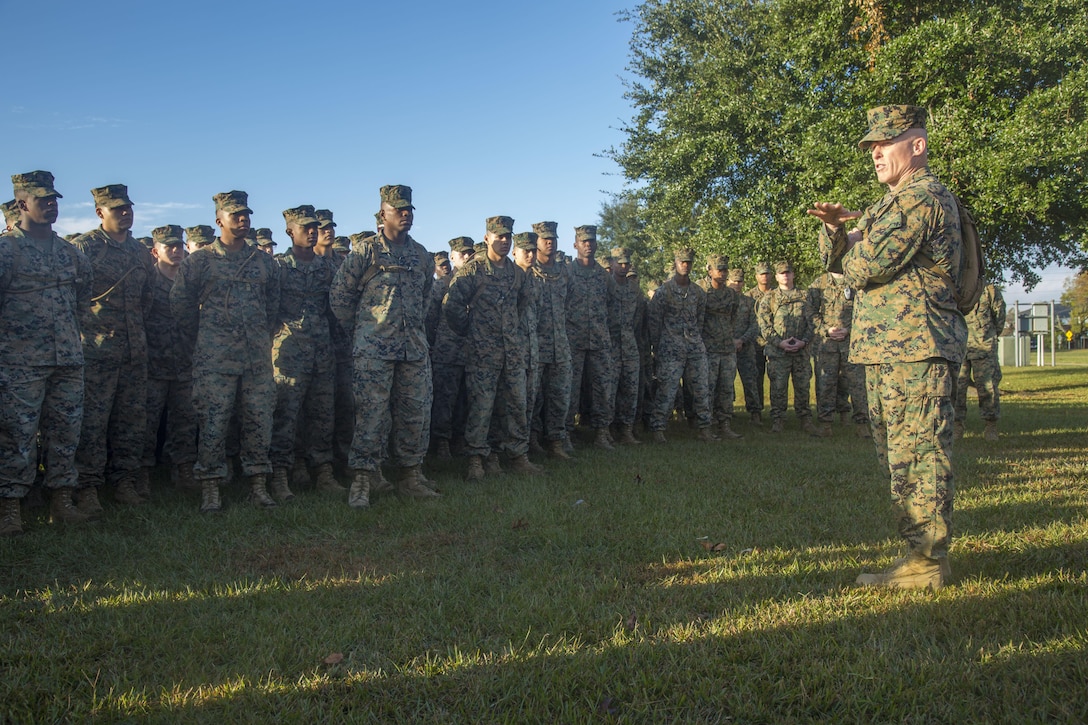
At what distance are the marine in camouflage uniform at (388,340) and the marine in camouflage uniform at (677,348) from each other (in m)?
4.22

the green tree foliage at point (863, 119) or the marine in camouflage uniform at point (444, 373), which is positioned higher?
the green tree foliage at point (863, 119)

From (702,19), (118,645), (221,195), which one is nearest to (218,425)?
(221,195)

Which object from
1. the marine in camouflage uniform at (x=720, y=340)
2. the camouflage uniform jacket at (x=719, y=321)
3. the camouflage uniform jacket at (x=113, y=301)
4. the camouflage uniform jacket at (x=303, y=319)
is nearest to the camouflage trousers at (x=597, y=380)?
the marine in camouflage uniform at (x=720, y=340)

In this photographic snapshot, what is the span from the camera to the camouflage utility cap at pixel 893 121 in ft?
13.5

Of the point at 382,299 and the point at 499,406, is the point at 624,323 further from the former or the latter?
the point at 382,299

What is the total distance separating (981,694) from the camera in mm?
2922

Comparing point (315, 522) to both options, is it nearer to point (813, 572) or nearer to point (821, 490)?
point (813, 572)

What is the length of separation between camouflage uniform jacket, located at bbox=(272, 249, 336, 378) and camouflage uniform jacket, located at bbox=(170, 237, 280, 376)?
0.50 meters

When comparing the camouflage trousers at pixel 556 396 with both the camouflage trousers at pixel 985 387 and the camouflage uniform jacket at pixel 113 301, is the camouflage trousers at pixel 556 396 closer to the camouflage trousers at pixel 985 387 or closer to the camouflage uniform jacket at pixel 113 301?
the camouflage uniform jacket at pixel 113 301

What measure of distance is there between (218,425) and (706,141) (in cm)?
1509

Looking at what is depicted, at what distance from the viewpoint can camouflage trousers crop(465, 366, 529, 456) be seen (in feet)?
24.5

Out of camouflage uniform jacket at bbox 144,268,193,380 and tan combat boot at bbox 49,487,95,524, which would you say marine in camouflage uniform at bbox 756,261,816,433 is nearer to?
camouflage uniform jacket at bbox 144,268,193,380

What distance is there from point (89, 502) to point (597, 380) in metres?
5.61

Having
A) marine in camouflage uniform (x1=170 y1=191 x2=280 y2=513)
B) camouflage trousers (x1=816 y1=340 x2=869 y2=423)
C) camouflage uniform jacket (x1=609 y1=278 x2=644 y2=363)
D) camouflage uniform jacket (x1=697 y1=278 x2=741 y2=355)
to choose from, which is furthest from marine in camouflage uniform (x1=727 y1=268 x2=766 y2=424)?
marine in camouflage uniform (x1=170 y1=191 x2=280 y2=513)
